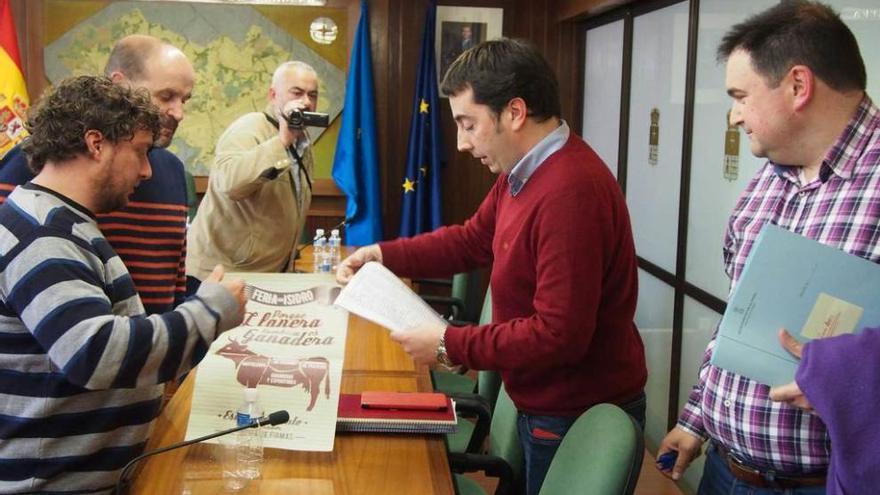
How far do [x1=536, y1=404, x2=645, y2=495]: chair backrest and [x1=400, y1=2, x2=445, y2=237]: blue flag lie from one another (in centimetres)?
371

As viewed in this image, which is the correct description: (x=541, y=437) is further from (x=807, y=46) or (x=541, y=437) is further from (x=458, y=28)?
(x=458, y=28)

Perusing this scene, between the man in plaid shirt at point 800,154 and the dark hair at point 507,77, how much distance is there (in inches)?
17.0

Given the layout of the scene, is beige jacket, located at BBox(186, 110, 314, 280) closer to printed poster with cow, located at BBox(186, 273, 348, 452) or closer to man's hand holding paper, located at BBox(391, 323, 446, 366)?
printed poster with cow, located at BBox(186, 273, 348, 452)

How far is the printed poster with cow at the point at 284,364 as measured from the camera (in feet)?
5.52

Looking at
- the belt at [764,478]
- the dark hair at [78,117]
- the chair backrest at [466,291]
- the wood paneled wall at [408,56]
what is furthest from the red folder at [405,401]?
the wood paneled wall at [408,56]

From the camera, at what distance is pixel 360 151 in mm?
5191

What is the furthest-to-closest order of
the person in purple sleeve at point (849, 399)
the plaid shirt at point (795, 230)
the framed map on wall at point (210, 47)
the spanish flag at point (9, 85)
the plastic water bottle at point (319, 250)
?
the framed map on wall at point (210, 47), the spanish flag at point (9, 85), the plastic water bottle at point (319, 250), the plaid shirt at point (795, 230), the person in purple sleeve at point (849, 399)

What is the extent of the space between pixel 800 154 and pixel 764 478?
1.89 feet

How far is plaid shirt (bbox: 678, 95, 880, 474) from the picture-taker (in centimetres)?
136

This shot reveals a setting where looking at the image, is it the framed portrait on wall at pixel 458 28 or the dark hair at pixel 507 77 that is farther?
the framed portrait on wall at pixel 458 28

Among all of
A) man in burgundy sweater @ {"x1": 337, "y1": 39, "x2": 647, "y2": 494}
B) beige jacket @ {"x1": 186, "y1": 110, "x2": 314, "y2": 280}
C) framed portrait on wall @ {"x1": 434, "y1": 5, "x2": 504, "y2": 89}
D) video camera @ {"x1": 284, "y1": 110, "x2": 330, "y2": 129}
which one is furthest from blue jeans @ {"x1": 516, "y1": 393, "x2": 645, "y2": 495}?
framed portrait on wall @ {"x1": 434, "y1": 5, "x2": 504, "y2": 89}

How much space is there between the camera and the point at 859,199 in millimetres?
1358

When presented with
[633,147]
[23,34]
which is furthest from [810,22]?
[23,34]

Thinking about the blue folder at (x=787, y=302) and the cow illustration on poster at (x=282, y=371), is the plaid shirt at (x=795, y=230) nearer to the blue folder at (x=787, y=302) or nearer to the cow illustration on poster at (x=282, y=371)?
the blue folder at (x=787, y=302)
